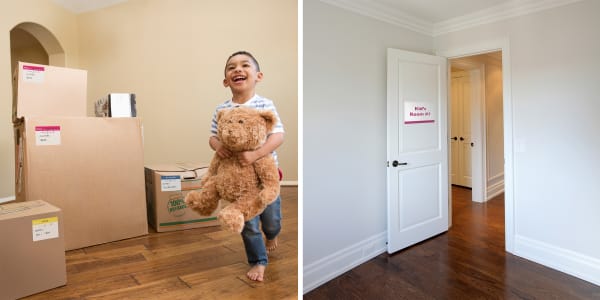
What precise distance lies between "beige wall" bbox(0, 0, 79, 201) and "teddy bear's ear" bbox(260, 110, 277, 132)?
529 millimetres

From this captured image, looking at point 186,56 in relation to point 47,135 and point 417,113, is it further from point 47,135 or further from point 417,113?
point 417,113

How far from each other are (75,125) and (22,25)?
1.06 feet

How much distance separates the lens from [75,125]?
1.04 m

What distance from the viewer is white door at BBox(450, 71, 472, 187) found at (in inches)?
184

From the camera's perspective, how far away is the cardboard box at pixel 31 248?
84 centimetres

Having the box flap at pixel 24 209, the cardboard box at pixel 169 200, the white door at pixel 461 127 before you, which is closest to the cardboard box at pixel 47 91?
the box flap at pixel 24 209

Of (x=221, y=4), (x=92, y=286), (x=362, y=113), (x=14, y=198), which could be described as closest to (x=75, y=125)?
(x=14, y=198)

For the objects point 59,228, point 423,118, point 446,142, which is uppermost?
point 423,118

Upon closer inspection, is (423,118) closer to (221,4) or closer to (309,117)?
(309,117)

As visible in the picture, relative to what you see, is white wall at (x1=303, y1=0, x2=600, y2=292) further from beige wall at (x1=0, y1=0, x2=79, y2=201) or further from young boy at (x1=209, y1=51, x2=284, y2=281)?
beige wall at (x1=0, y1=0, x2=79, y2=201)

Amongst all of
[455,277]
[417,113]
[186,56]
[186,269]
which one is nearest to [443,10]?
[417,113]

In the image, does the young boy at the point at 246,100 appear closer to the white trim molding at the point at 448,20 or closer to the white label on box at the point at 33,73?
the white label on box at the point at 33,73

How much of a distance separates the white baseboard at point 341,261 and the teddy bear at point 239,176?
1367 mm

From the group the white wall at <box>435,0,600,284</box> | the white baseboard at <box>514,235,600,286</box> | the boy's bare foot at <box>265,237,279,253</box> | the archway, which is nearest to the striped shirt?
the boy's bare foot at <box>265,237,279,253</box>
